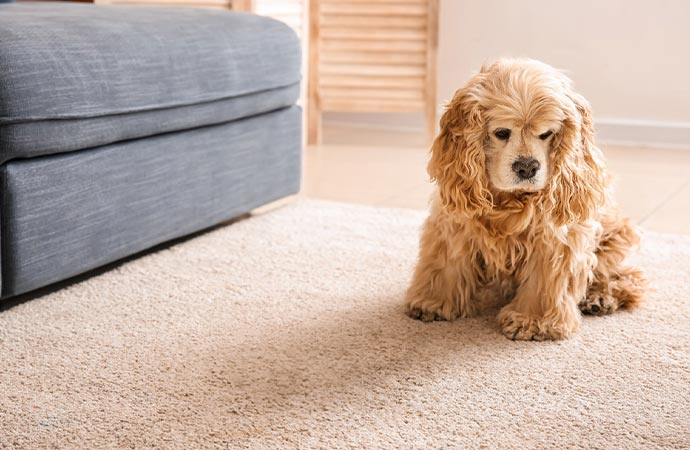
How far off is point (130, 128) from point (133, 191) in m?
0.15

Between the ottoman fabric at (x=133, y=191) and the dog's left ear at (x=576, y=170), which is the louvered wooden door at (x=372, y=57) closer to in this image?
the ottoman fabric at (x=133, y=191)

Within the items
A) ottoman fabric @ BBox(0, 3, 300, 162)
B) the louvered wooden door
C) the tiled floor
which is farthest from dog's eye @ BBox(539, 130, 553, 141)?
the louvered wooden door

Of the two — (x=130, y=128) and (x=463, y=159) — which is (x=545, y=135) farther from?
(x=130, y=128)

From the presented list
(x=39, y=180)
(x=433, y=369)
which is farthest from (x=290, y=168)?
(x=433, y=369)

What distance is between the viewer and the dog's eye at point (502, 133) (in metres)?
1.64

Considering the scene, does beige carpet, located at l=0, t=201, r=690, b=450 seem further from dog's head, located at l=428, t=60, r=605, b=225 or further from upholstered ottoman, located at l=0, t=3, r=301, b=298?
dog's head, located at l=428, t=60, r=605, b=225

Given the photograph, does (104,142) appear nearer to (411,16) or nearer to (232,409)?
(232,409)

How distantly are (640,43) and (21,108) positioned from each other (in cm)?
307

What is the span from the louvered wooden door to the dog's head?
2.43 metres

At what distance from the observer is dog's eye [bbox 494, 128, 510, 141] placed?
1.64m

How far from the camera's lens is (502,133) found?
1.65 meters

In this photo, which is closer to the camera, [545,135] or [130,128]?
[545,135]

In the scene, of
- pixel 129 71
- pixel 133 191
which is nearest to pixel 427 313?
pixel 133 191

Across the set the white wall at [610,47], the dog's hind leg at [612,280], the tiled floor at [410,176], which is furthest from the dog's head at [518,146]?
the white wall at [610,47]
